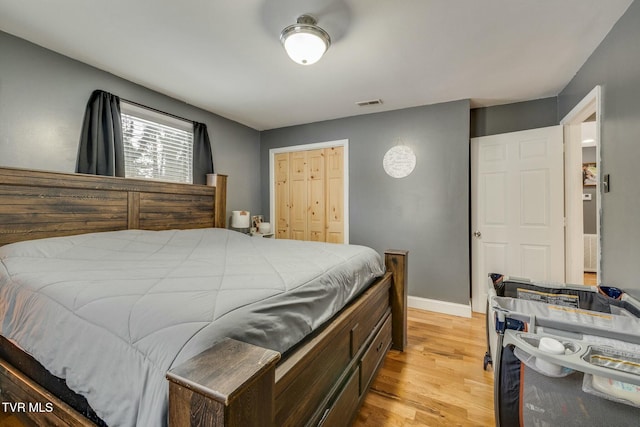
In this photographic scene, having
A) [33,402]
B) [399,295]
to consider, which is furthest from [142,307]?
[399,295]

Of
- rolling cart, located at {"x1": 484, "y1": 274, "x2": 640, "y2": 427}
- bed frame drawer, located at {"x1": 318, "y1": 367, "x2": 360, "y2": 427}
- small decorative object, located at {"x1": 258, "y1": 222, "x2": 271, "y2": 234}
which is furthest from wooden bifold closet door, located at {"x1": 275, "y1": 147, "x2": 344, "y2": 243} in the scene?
rolling cart, located at {"x1": 484, "y1": 274, "x2": 640, "y2": 427}

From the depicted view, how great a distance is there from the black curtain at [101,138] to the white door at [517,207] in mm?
3727

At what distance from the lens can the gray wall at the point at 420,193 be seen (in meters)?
3.10

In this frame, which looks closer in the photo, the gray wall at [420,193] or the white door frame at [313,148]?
the gray wall at [420,193]

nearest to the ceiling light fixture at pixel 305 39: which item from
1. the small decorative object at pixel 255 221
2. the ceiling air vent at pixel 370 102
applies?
the ceiling air vent at pixel 370 102

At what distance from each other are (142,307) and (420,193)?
→ 3.05m

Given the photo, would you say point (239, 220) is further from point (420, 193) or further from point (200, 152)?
point (420, 193)

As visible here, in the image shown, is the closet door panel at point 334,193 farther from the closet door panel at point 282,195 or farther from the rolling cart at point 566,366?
the rolling cart at point 566,366

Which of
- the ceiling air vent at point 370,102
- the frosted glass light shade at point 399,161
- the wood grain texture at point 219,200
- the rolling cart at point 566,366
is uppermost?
the ceiling air vent at point 370,102

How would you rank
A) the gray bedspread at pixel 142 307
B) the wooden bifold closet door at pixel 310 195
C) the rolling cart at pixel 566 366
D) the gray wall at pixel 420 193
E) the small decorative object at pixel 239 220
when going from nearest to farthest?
1. the gray bedspread at pixel 142 307
2. the rolling cart at pixel 566 366
3. the gray wall at pixel 420 193
4. the small decorative object at pixel 239 220
5. the wooden bifold closet door at pixel 310 195

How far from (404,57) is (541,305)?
78.5 inches

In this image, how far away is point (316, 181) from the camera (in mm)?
3971

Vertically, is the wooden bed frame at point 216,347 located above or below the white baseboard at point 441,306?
above

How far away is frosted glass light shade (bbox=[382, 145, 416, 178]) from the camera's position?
11.0 feet
